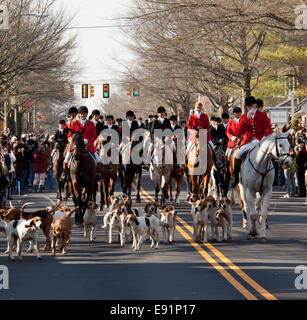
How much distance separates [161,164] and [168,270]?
12223 millimetres

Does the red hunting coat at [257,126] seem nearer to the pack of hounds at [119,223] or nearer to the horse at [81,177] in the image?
the pack of hounds at [119,223]

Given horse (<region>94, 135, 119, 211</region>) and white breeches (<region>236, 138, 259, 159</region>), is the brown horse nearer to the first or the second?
horse (<region>94, 135, 119, 211</region>)

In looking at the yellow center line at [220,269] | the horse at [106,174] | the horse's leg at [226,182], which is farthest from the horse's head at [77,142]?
the horse at [106,174]

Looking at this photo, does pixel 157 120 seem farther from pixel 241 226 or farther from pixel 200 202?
pixel 200 202

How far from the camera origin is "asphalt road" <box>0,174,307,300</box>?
11.3 meters

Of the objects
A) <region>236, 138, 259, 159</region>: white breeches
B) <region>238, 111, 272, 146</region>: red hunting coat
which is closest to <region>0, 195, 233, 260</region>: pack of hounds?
<region>236, 138, 259, 159</region>: white breeches

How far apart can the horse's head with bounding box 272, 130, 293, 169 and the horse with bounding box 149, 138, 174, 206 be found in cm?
880

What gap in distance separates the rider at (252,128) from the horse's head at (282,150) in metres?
1.34

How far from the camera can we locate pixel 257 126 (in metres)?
18.1

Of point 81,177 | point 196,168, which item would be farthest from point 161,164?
point 81,177

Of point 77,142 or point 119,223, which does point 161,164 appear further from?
point 119,223

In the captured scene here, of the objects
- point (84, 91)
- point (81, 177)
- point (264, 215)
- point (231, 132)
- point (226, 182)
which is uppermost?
point (84, 91)
